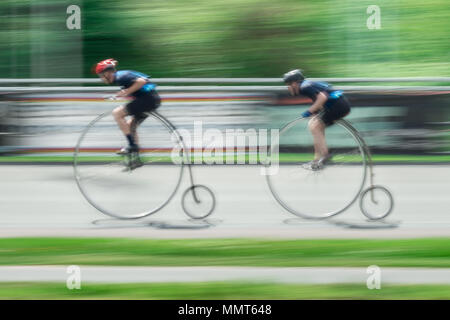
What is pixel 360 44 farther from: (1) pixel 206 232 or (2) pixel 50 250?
(2) pixel 50 250

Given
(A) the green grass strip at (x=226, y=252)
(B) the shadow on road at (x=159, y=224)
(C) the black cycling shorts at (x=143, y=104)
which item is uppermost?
(C) the black cycling shorts at (x=143, y=104)

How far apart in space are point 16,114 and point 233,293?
8.01 m

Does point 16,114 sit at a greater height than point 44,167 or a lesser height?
greater

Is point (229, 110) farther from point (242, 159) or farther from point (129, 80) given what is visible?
point (129, 80)

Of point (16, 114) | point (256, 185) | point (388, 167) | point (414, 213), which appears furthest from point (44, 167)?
point (414, 213)

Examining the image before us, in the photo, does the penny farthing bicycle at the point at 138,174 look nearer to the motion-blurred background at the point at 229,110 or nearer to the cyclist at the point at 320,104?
the motion-blurred background at the point at 229,110

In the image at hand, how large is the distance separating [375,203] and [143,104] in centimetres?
243

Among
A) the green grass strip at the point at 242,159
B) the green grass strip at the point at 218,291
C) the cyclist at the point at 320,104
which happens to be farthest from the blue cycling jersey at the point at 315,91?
the green grass strip at the point at 242,159

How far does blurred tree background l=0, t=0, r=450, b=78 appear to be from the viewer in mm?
14500

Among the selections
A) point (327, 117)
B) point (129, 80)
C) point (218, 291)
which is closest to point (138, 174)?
point (129, 80)

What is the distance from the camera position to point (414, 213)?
8703 mm

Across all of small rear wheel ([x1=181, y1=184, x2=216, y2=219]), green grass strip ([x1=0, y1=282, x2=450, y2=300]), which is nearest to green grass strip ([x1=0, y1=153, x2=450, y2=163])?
small rear wheel ([x1=181, y1=184, x2=216, y2=219])

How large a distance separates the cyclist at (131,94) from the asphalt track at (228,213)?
0.88 metres

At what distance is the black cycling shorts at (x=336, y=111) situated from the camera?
7.91m
